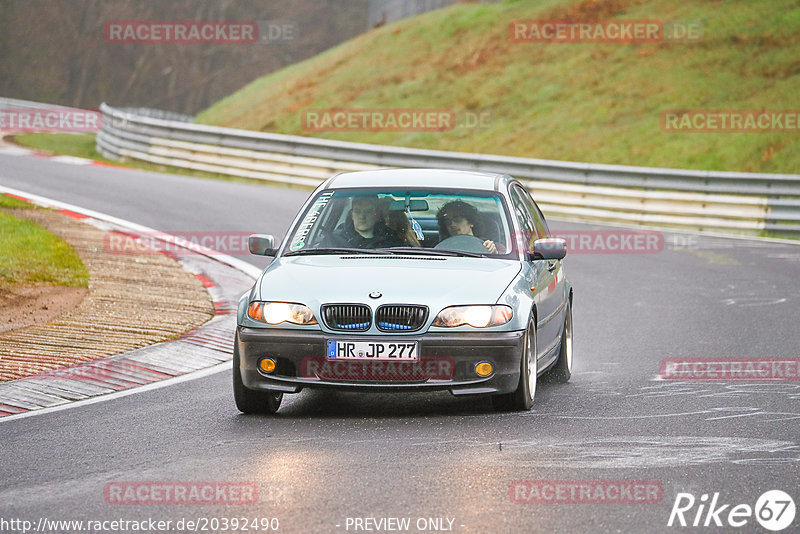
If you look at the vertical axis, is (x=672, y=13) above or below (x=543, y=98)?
above

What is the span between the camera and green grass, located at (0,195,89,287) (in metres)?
13.1

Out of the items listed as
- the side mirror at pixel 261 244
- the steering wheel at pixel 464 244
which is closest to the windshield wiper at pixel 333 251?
the side mirror at pixel 261 244

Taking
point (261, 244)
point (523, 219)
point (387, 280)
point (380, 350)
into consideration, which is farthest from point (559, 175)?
point (380, 350)

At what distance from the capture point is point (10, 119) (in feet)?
125

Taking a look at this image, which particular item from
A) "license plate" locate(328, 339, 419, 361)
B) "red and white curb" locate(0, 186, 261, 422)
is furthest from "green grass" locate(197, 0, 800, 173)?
"license plate" locate(328, 339, 419, 361)

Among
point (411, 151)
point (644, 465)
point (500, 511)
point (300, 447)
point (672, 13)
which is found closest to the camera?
point (500, 511)

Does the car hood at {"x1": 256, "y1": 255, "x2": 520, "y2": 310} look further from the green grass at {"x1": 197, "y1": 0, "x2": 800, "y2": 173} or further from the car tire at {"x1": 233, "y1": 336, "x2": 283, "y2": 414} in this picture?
the green grass at {"x1": 197, "y1": 0, "x2": 800, "y2": 173}

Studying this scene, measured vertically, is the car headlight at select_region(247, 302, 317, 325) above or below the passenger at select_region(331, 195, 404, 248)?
below

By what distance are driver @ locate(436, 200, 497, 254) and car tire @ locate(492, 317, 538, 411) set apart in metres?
0.96

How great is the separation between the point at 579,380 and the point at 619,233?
11432mm

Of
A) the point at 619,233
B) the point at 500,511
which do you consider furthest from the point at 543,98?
the point at 500,511

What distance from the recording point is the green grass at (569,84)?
29.4m

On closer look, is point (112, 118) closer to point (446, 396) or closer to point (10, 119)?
point (10, 119)

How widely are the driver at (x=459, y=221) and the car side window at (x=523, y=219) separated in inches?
12.1
